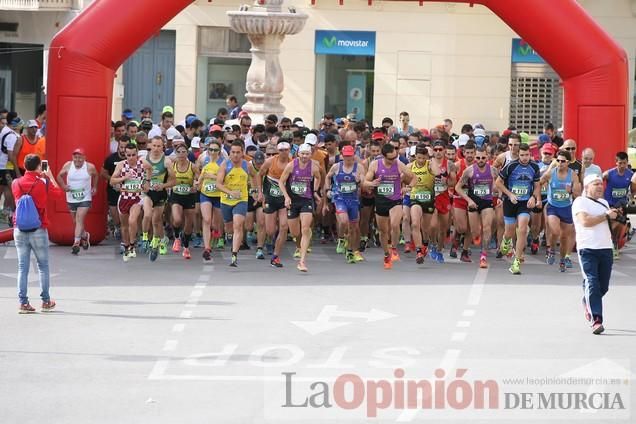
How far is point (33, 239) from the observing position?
15.6 m

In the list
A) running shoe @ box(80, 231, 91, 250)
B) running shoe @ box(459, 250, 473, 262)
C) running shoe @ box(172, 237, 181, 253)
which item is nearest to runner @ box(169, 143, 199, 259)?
running shoe @ box(172, 237, 181, 253)

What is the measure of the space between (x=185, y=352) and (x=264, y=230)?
22.4 feet

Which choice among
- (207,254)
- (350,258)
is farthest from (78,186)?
(350,258)

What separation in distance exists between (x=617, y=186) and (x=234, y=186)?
523 cm

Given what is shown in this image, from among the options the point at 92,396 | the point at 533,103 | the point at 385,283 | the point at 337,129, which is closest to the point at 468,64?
the point at 533,103

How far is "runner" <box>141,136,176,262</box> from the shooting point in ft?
65.7

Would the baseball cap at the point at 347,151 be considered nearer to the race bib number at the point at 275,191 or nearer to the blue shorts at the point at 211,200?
the race bib number at the point at 275,191

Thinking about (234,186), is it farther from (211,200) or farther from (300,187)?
(300,187)

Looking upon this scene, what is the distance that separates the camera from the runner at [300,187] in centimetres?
1948

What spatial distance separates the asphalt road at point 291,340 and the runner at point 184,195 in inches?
15.3

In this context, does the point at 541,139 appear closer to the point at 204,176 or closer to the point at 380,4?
the point at 204,176

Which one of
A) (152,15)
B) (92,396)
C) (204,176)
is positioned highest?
(152,15)

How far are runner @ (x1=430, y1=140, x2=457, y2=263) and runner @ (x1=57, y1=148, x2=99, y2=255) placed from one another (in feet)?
14.7

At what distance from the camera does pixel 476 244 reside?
896 inches
